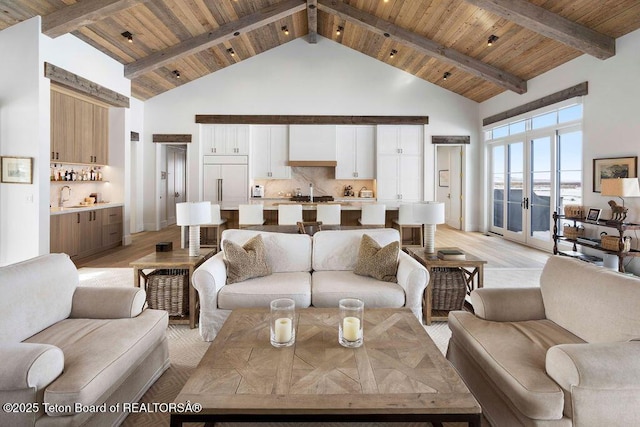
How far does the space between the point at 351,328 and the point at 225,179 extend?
7207 mm

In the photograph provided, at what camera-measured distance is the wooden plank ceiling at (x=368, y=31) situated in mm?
4676

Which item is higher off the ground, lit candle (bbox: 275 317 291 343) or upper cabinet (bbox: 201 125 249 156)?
upper cabinet (bbox: 201 125 249 156)

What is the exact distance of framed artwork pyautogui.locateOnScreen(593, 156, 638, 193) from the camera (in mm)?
4672

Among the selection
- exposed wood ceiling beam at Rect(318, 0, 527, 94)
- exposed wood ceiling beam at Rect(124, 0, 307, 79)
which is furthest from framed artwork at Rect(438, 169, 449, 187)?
exposed wood ceiling beam at Rect(124, 0, 307, 79)

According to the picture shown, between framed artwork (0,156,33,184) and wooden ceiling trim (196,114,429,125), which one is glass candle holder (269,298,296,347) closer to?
framed artwork (0,156,33,184)

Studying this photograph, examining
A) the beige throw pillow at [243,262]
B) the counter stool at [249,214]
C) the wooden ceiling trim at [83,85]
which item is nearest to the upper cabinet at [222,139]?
the wooden ceiling trim at [83,85]

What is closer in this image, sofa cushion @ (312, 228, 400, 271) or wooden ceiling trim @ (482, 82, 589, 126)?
sofa cushion @ (312, 228, 400, 271)

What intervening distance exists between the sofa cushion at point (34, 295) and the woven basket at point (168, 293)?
92cm

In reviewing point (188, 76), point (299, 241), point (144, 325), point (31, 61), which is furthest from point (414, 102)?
point (144, 325)

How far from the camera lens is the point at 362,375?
1476 millimetres

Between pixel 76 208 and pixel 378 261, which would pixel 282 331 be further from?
pixel 76 208

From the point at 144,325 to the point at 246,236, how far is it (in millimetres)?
1383

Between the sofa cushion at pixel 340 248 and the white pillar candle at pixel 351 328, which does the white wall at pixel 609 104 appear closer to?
the sofa cushion at pixel 340 248

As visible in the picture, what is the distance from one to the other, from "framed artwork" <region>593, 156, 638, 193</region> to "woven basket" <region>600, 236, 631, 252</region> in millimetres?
849
